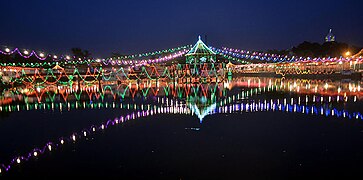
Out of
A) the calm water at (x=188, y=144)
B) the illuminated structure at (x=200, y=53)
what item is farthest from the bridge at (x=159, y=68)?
the calm water at (x=188, y=144)

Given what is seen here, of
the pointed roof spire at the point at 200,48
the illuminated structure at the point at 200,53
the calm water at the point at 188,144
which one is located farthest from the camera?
the pointed roof spire at the point at 200,48

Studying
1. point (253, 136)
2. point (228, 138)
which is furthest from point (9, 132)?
point (253, 136)

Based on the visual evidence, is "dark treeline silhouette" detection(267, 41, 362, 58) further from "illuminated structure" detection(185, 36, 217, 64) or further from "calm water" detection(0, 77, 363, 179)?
"calm water" detection(0, 77, 363, 179)

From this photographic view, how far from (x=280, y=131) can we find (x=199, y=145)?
2.09 m

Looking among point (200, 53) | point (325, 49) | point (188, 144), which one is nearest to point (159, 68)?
point (200, 53)

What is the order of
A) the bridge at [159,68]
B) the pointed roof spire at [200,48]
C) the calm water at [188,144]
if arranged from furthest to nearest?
the pointed roof spire at [200,48]
the bridge at [159,68]
the calm water at [188,144]

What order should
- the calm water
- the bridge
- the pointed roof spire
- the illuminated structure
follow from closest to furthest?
the calm water
the bridge
the illuminated structure
the pointed roof spire

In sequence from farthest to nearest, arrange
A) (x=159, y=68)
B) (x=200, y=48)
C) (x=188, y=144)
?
(x=200, y=48) < (x=159, y=68) < (x=188, y=144)

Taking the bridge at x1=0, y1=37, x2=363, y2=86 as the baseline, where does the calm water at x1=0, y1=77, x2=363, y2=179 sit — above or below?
below

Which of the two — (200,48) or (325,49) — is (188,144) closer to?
(200,48)

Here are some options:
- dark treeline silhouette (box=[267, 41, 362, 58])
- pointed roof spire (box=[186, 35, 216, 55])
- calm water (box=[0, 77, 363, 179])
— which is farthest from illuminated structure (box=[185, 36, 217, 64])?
calm water (box=[0, 77, 363, 179])

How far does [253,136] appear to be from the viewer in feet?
18.8

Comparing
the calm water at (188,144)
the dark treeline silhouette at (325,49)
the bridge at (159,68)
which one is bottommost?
A: the calm water at (188,144)

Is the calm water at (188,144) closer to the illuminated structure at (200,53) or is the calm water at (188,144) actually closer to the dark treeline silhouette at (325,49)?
the illuminated structure at (200,53)
